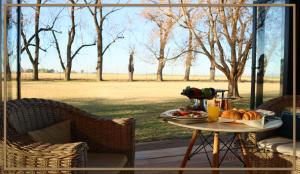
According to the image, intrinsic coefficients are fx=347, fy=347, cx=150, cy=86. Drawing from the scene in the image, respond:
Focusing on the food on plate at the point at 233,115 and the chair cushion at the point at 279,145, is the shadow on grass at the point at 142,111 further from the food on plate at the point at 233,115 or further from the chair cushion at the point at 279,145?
the food on plate at the point at 233,115

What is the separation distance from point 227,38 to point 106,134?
19.5 feet

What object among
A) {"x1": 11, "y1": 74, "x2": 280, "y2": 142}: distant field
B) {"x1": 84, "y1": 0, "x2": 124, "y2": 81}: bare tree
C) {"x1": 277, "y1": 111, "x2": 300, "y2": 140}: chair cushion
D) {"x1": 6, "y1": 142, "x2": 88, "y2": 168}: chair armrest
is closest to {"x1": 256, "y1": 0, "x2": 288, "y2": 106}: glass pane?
{"x1": 277, "y1": 111, "x2": 300, "y2": 140}: chair cushion

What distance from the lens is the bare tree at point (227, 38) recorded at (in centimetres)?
715

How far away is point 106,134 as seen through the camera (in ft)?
5.95

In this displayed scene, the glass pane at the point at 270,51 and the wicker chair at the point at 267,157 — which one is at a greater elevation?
the glass pane at the point at 270,51

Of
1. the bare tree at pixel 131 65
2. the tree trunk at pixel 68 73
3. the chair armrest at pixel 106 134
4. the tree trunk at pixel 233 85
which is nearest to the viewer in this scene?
the chair armrest at pixel 106 134

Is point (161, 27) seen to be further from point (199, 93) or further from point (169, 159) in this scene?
point (199, 93)

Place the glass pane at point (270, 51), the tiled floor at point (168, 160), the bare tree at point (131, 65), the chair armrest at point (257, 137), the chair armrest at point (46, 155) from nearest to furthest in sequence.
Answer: the chair armrest at point (46, 155), the chair armrest at point (257, 137), the tiled floor at point (168, 160), the glass pane at point (270, 51), the bare tree at point (131, 65)

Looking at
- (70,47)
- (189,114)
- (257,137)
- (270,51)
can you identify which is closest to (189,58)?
(70,47)

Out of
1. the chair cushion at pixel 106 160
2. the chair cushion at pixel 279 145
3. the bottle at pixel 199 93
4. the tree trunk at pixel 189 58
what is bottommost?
the chair cushion at pixel 106 160

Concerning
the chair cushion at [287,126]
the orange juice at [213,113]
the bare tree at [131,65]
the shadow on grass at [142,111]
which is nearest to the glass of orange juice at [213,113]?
the orange juice at [213,113]

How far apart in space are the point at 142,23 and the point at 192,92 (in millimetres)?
5784

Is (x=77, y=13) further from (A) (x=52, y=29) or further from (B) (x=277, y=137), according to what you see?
(B) (x=277, y=137)

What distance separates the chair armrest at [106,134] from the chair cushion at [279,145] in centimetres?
77
